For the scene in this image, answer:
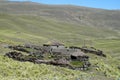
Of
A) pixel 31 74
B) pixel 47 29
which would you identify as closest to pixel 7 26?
pixel 47 29

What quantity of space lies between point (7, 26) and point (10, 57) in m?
130

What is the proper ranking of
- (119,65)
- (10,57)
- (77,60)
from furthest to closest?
(119,65)
(77,60)
(10,57)

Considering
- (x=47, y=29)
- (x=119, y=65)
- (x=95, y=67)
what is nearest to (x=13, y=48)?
(x=95, y=67)

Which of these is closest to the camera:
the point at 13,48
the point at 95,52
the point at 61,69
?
the point at 61,69

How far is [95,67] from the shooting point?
45.6 meters

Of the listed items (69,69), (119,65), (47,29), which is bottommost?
(47,29)

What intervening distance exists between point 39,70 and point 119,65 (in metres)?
22.6

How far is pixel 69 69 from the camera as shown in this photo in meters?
40.8

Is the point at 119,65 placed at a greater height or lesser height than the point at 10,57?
lesser

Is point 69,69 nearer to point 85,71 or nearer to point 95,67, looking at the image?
point 85,71

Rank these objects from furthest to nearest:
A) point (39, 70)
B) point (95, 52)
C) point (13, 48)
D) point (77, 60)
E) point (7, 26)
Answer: point (7, 26)
point (95, 52)
point (13, 48)
point (77, 60)
point (39, 70)

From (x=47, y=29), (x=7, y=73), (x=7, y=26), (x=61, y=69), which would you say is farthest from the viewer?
(x=47, y=29)

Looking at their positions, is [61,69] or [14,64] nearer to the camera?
[14,64]

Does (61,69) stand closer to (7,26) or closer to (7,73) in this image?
(7,73)
